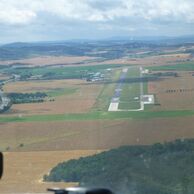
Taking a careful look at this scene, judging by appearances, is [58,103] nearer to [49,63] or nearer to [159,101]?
[159,101]

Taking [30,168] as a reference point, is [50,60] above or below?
above

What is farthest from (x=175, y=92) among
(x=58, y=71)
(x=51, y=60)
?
(x=51, y=60)

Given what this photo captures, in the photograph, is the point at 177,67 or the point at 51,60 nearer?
the point at 177,67

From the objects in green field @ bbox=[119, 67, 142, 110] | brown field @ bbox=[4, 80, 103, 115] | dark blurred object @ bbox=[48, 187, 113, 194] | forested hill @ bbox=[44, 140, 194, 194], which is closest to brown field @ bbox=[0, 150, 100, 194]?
forested hill @ bbox=[44, 140, 194, 194]

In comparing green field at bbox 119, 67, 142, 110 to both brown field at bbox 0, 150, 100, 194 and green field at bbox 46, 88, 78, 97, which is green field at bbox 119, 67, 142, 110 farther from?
brown field at bbox 0, 150, 100, 194

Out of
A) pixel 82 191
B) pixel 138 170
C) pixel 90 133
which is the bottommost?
pixel 90 133

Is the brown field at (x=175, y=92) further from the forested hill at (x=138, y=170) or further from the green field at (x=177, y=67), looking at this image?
the forested hill at (x=138, y=170)

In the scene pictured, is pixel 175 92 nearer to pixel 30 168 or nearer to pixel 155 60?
pixel 155 60

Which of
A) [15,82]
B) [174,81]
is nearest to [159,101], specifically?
[174,81]

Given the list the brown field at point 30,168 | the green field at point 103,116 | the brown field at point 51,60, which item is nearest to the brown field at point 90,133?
the green field at point 103,116
